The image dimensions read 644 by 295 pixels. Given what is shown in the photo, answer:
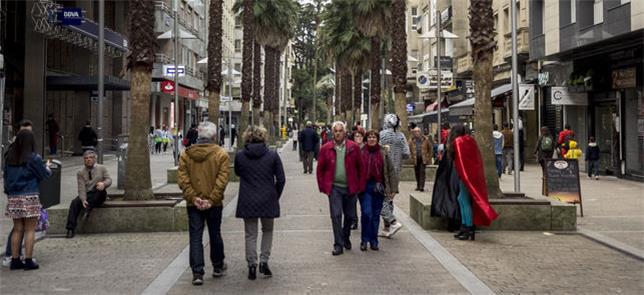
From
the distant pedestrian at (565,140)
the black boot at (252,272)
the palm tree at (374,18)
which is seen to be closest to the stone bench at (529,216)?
the black boot at (252,272)

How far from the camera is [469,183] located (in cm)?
1020

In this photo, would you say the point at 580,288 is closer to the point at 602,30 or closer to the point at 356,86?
the point at 602,30

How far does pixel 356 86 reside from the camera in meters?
45.8

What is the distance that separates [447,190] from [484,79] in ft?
7.66

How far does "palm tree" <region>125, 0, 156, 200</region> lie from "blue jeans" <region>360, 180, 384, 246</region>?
13.6 feet

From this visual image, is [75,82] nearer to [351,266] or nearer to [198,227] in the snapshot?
[351,266]

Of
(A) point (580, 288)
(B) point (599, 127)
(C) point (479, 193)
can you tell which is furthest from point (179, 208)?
(B) point (599, 127)

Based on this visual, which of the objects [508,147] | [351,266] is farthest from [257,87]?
[351,266]

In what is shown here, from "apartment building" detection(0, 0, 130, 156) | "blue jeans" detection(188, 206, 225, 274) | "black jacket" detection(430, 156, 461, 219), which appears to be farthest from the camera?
"apartment building" detection(0, 0, 130, 156)

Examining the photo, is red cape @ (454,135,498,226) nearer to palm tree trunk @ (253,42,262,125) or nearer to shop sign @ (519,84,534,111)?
shop sign @ (519,84,534,111)

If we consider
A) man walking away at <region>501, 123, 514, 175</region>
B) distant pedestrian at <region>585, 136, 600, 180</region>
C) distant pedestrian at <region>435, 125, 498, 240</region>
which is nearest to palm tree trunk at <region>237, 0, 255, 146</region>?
man walking away at <region>501, 123, 514, 175</region>

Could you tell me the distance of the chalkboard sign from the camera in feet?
43.7

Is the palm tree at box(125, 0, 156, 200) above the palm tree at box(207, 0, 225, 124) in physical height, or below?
below

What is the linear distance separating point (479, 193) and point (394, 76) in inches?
567
